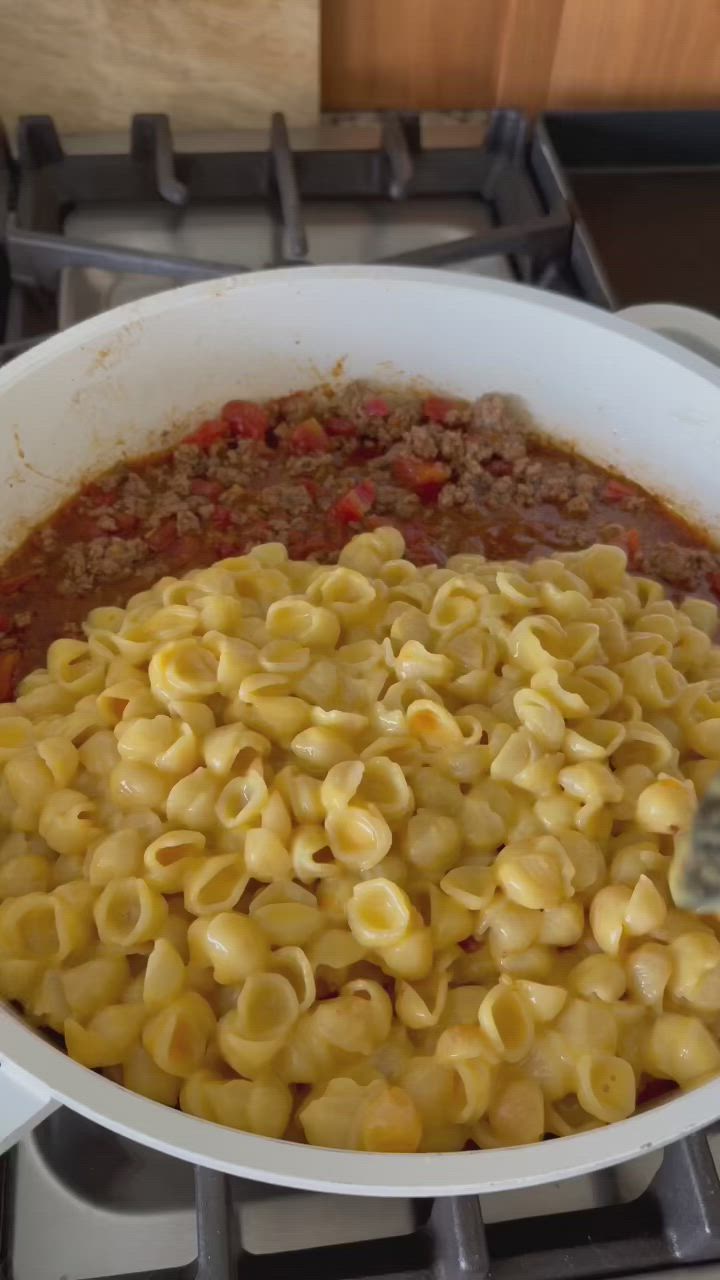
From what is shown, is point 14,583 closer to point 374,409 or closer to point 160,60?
point 374,409

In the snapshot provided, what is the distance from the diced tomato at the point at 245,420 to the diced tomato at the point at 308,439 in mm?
43

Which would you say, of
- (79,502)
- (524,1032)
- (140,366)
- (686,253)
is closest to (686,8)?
(686,253)

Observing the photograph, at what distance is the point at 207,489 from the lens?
1420 mm

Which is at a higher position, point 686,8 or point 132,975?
point 686,8

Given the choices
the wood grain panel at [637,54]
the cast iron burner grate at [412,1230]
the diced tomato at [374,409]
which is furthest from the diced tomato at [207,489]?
the wood grain panel at [637,54]

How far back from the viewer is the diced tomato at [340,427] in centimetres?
149

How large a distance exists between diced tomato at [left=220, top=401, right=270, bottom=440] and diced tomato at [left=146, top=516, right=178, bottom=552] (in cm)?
17

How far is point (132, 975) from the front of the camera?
958 mm

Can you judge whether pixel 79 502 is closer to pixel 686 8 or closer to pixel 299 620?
pixel 299 620

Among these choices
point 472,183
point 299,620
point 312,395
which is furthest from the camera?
point 472,183

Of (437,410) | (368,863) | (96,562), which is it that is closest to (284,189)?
(437,410)

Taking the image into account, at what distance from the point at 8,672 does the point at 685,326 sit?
3.28ft

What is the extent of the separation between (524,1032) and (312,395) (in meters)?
0.92

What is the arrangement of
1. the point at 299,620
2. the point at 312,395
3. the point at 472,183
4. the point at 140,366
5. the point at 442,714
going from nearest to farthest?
the point at 442,714, the point at 299,620, the point at 140,366, the point at 312,395, the point at 472,183
